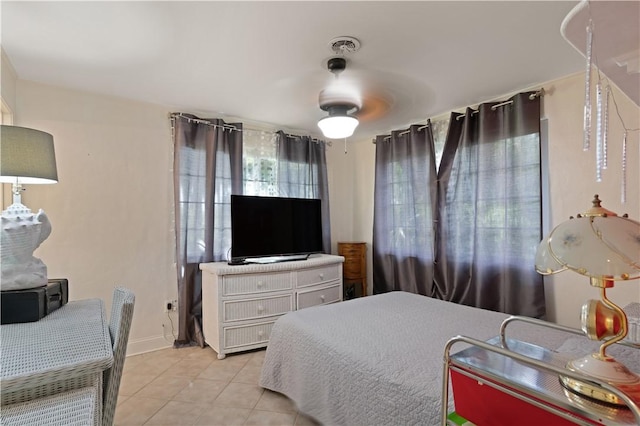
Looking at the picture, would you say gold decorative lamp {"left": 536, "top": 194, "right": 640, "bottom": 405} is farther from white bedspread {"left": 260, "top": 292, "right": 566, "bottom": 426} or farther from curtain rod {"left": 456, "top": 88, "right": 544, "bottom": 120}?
curtain rod {"left": 456, "top": 88, "right": 544, "bottom": 120}

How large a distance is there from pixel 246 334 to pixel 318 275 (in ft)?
3.14

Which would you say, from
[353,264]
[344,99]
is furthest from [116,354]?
[353,264]

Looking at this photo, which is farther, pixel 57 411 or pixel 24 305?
pixel 24 305

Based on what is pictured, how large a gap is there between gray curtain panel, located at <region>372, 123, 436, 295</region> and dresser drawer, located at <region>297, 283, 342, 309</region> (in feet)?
2.35

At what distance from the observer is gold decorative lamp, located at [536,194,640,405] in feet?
2.67

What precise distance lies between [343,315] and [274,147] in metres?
2.41

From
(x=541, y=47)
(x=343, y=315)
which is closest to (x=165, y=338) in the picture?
(x=343, y=315)

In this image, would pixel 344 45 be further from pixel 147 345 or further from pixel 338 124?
pixel 147 345

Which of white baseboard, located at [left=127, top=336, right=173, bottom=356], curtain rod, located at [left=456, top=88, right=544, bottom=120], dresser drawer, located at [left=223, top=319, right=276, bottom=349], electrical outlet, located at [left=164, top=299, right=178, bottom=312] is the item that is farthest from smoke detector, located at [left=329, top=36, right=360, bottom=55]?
white baseboard, located at [left=127, top=336, right=173, bottom=356]

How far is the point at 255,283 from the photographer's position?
126 inches

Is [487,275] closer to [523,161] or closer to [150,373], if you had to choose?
[523,161]

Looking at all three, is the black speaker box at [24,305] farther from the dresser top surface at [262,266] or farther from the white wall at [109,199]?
the white wall at [109,199]

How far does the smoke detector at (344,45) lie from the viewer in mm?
2051

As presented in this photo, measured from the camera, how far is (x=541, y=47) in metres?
2.20
